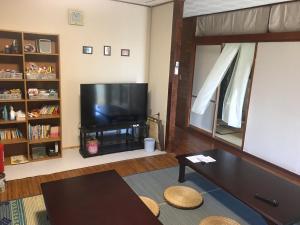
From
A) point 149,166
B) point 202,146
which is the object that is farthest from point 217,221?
point 202,146

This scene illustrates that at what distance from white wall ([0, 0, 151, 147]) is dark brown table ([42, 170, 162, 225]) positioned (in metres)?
1.86

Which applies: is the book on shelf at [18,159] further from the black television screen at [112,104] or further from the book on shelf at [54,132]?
the black television screen at [112,104]

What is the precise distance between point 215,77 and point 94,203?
3.16 m

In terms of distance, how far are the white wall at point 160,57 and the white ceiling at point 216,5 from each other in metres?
0.40

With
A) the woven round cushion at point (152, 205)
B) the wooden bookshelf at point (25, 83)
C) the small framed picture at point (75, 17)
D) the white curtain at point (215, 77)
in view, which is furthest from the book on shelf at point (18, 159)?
the white curtain at point (215, 77)

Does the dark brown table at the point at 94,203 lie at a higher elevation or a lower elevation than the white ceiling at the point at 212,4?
lower

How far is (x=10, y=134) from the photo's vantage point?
3342mm

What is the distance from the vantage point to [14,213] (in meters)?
2.29

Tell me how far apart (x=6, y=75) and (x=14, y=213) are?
1.68m

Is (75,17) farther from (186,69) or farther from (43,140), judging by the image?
(186,69)

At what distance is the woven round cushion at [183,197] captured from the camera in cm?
248

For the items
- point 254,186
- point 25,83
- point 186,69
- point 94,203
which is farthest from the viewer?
point 186,69

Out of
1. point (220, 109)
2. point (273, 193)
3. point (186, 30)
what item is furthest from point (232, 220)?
point (186, 30)

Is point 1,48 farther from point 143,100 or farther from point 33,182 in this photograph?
point 143,100
